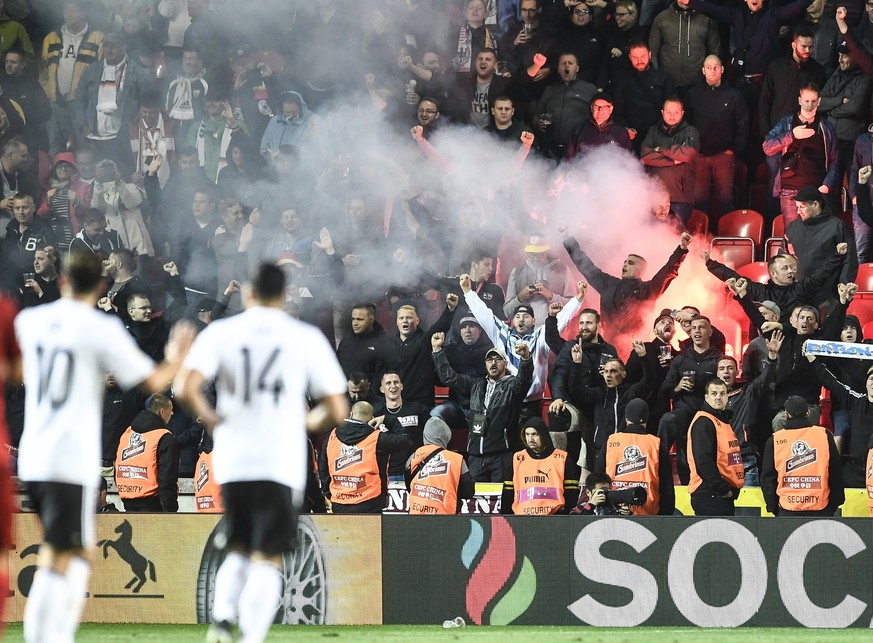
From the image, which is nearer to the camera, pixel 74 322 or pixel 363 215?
pixel 74 322

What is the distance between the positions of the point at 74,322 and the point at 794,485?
610 cm

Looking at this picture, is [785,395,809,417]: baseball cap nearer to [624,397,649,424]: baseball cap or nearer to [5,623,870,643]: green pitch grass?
[624,397,649,424]: baseball cap

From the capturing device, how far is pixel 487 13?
1455 centimetres

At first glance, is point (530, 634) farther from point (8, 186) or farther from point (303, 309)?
point (8, 186)

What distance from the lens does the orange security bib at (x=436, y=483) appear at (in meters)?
10.0

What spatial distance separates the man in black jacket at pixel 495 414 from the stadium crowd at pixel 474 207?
0.08ft

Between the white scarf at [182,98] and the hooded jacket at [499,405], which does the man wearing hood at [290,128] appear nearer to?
the white scarf at [182,98]

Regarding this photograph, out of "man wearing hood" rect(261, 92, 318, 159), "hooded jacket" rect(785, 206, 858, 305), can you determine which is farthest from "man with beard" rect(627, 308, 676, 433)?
"man wearing hood" rect(261, 92, 318, 159)

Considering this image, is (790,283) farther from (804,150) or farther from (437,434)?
(437,434)

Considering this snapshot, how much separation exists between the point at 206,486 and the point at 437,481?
1896 mm

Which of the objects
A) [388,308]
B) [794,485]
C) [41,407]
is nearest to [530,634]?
[794,485]

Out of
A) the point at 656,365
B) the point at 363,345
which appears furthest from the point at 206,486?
the point at 656,365

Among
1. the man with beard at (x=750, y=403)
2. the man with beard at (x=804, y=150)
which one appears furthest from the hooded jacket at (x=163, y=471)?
the man with beard at (x=804, y=150)

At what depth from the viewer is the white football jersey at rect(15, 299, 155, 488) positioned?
207 inches
